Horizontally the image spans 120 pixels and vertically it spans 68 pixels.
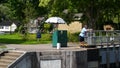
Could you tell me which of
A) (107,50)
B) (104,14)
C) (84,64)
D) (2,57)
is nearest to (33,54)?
(2,57)

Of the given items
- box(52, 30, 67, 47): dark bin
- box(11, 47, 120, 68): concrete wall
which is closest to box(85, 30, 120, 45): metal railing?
box(11, 47, 120, 68): concrete wall

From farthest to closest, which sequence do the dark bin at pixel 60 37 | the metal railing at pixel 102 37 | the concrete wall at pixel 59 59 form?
1. the metal railing at pixel 102 37
2. the dark bin at pixel 60 37
3. the concrete wall at pixel 59 59

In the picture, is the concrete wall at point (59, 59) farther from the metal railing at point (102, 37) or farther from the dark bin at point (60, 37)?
the dark bin at point (60, 37)

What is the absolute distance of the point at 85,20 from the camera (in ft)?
167

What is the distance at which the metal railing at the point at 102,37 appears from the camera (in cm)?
3023

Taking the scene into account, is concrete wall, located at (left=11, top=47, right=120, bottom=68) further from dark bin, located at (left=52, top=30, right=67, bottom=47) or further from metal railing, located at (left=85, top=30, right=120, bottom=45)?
dark bin, located at (left=52, top=30, right=67, bottom=47)

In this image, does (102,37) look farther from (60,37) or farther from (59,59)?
(59,59)

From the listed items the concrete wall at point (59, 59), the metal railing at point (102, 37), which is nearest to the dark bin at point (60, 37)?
the metal railing at point (102, 37)

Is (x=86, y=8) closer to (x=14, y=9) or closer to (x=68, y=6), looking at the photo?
(x=68, y=6)

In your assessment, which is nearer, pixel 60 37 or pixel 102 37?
pixel 60 37

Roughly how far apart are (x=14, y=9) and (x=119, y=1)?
32384 mm

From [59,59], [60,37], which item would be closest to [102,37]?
[60,37]

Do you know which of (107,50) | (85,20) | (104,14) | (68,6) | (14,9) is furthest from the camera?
(14,9)

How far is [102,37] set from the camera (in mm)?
31234
